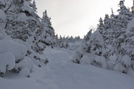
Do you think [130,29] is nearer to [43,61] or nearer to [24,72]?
[43,61]

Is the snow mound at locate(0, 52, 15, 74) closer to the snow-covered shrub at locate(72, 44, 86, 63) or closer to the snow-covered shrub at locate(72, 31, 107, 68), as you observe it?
the snow-covered shrub at locate(72, 31, 107, 68)

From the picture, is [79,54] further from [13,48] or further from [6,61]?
[6,61]

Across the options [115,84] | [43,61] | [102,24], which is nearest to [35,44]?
[43,61]

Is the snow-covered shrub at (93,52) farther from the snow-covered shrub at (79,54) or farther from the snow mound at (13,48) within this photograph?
the snow mound at (13,48)

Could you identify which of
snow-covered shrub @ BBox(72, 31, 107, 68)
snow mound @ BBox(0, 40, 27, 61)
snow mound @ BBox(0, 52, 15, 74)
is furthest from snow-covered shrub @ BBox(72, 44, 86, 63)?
snow mound @ BBox(0, 52, 15, 74)

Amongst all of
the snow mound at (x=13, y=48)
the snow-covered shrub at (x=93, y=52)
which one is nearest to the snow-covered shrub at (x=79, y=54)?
the snow-covered shrub at (x=93, y=52)

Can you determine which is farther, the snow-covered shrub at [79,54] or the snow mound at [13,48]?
the snow-covered shrub at [79,54]

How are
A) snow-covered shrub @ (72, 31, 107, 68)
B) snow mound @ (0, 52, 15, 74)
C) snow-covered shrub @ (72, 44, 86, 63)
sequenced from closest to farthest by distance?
snow mound @ (0, 52, 15, 74) → snow-covered shrub @ (72, 31, 107, 68) → snow-covered shrub @ (72, 44, 86, 63)

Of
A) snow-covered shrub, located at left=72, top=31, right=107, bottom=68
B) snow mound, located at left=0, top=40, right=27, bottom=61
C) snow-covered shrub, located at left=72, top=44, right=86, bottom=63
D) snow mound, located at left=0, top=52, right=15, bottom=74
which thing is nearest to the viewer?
snow mound, located at left=0, top=52, right=15, bottom=74

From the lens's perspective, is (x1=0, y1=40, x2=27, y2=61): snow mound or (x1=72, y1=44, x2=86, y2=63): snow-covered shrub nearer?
(x1=0, y1=40, x2=27, y2=61): snow mound

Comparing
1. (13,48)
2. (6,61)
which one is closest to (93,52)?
(13,48)

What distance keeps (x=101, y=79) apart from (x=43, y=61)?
505 cm

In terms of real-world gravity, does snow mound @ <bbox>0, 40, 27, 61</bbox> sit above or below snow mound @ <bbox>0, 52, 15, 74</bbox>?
above

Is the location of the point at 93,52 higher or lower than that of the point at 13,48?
lower
